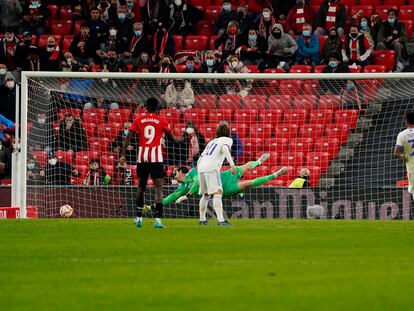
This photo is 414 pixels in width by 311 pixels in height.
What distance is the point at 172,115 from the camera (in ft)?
89.9

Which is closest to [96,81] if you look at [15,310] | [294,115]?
[294,115]

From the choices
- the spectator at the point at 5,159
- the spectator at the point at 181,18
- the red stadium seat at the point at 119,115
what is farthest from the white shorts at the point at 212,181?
the spectator at the point at 181,18

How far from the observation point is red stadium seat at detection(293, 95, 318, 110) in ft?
89.9

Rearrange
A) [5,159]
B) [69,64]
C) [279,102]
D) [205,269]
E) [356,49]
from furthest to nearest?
1. [69,64]
2. [356,49]
3. [5,159]
4. [279,102]
5. [205,269]

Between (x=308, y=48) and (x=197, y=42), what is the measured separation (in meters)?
3.42

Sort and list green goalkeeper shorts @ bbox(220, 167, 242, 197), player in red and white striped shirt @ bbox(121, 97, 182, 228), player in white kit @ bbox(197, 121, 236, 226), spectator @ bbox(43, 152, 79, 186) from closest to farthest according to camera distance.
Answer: player in red and white striped shirt @ bbox(121, 97, 182, 228) < player in white kit @ bbox(197, 121, 236, 226) < green goalkeeper shorts @ bbox(220, 167, 242, 197) < spectator @ bbox(43, 152, 79, 186)

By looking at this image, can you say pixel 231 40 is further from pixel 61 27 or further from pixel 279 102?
pixel 61 27

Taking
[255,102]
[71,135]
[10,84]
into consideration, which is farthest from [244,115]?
[10,84]

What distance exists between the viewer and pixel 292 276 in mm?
11977

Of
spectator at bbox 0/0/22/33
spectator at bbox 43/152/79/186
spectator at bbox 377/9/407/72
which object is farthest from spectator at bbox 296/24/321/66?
spectator at bbox 0/0/22/33

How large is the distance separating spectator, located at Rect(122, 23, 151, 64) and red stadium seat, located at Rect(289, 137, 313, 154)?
6.59 metres

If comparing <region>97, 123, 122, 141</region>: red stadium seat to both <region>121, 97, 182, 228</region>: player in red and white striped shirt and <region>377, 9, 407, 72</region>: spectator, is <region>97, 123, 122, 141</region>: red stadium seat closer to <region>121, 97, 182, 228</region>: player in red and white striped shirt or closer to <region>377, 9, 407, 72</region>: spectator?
<region>121, 97, 182, 228</region>: player in red and white striped shirt

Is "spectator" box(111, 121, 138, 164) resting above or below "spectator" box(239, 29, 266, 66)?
below

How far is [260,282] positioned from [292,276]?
→ 58 centimetres
